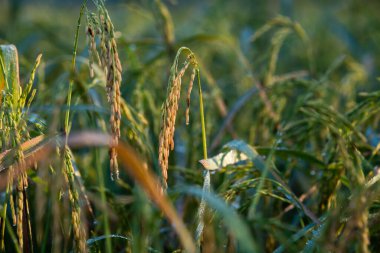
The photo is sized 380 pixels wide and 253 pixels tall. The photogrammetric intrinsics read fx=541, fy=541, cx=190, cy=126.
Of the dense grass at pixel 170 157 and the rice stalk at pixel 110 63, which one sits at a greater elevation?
the rice stalk at pixel 110 63

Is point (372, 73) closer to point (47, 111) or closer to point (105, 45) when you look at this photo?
point (47, 111)

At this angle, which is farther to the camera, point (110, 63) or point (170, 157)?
point (170, 157)

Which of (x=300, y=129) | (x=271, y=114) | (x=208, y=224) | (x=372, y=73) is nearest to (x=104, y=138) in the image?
(x=208, y=224)

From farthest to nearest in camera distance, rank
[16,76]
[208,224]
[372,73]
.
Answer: [372,73] → [16,76] → [208,224]

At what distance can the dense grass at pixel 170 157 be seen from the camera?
705mm

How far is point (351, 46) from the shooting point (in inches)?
98.6

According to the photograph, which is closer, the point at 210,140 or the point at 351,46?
the point at 210,140

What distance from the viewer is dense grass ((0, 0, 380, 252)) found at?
27.7 inches

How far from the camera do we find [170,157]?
1.37 meters

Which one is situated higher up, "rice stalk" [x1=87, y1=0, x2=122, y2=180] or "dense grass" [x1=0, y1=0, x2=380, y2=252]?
"rice stalk" [x1=87, y1=0, x2=122, y2=180]

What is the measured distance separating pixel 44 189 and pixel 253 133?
0.66 meters

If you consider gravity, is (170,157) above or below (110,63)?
below

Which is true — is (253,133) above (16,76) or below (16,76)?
below

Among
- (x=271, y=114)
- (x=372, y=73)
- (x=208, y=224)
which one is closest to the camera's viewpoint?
(x=208, y=224)
